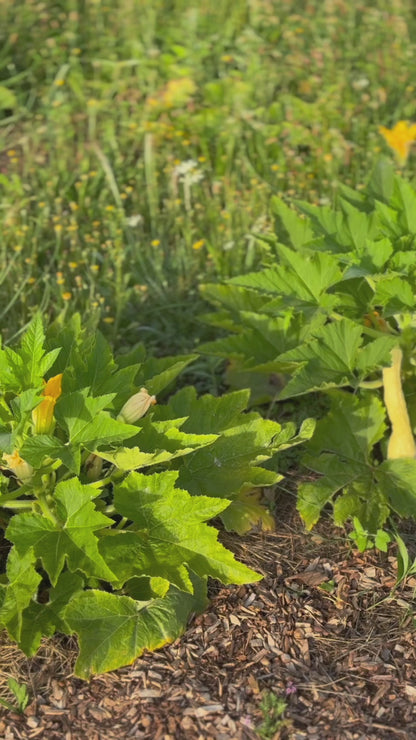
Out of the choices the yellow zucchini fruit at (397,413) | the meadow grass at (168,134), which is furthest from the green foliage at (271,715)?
the meadow grass at (168,134)

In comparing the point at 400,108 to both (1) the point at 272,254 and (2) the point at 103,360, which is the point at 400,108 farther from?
(2) the point at 103,360

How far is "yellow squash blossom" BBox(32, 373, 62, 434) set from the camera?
7.29 ft

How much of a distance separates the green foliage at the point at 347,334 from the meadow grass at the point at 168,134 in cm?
49

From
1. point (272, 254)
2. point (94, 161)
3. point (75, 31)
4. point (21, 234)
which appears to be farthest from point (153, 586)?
point (75, 31)

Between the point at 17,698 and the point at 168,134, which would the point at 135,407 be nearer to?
the point at 17,698

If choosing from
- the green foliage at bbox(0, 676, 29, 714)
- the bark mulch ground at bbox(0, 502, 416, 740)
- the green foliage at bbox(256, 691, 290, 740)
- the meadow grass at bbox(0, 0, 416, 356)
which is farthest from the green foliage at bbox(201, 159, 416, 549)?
the green foliage at bbox(0, 676, 29, 714)

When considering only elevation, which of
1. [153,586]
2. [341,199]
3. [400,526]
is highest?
[341,199]

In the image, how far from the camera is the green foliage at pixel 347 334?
271 centimetres

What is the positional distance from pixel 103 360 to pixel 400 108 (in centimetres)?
335

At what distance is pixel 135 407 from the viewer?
232 cm

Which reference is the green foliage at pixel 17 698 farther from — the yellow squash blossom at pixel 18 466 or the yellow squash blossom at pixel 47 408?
the yellow squash blossom at pixel 47 408

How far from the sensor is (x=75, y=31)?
554 cm

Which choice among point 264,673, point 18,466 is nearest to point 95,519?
point 18,466

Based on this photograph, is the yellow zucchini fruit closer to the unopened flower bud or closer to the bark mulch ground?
the bark mulch ground
